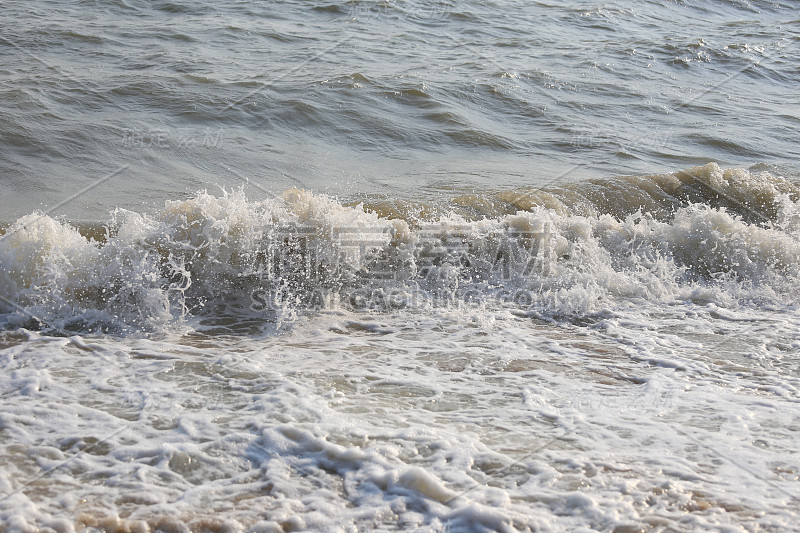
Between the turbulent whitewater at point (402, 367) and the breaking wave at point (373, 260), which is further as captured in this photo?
the breaking wave at point (373, 260)

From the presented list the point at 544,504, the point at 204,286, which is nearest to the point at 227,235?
the point at 204,286

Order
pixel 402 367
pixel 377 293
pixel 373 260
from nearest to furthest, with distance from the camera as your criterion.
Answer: pixel 402 367 → pixel 377 293 → pixel 373 260

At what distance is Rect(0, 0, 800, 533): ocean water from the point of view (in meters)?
2.81

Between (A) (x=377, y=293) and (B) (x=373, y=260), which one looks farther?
(B) (x=373, y=260)

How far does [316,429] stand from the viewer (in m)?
3.15

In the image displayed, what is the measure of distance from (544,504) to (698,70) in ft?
41.7

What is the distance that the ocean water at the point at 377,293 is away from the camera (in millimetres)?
A: 2811

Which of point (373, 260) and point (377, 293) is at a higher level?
point (373, 260)

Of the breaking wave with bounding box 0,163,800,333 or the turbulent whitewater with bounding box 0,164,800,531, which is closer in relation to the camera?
the turbulent whitewater with bounding box 0,164,800,531

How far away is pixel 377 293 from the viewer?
514 centimetres

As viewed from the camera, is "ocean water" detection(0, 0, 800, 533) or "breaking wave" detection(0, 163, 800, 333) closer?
"ocean water" detection(0, 0, 800, 533)

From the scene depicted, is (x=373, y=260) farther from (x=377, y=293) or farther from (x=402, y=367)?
(x=402, y=367)

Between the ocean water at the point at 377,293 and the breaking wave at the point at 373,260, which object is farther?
the breaking wave at the point at 373,260

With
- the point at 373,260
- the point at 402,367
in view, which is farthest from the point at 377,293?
the point at 402,367
